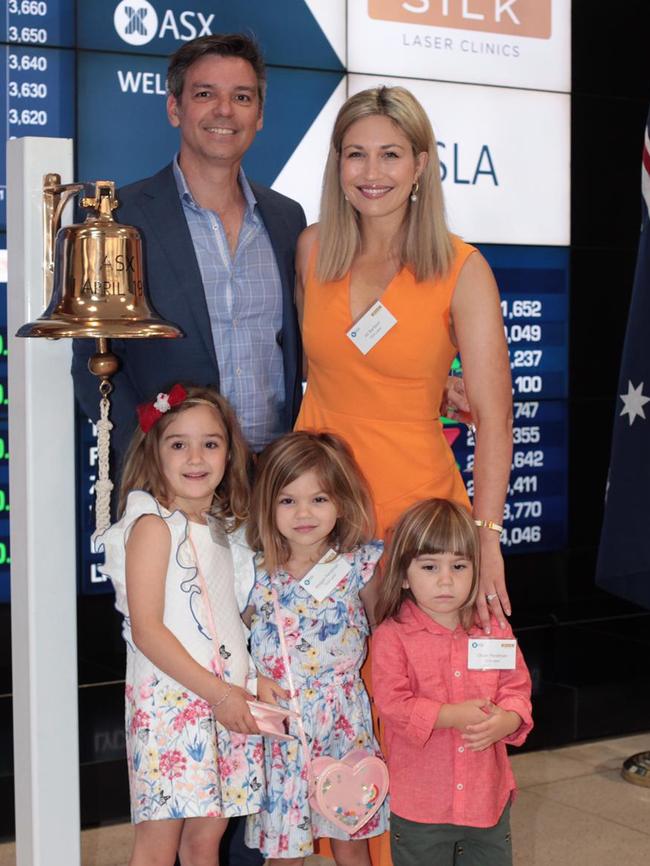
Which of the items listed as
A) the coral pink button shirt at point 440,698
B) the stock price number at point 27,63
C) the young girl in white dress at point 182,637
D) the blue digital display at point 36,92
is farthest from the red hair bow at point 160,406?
the stock price number at point 27,63

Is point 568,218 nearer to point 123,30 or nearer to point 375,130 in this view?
point 123,30

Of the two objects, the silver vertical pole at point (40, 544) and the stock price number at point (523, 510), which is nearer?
the silver vertical pole at point (40, 544)

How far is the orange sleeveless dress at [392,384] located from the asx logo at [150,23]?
2.42 metres

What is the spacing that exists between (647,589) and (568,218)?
211 cm

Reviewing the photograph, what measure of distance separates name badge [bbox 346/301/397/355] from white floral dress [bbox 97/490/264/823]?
1.68 feet

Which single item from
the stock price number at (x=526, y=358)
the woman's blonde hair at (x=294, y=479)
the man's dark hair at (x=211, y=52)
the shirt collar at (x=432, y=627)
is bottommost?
the shirt collar at (x=432, y=627)

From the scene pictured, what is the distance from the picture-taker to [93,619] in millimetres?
5289

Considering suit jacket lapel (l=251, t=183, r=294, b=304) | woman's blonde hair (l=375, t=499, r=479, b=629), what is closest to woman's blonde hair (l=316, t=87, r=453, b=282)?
suit jacket lapel (l=251, t=183, r=294, b=304)

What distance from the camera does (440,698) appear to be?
280cm

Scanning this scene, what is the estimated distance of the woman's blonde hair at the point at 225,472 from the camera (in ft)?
8.90

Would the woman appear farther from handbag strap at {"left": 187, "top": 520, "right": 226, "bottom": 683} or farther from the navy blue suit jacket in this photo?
handbag strap at {"left": 187, "top": 520, "right": 226, "bottom": 683}

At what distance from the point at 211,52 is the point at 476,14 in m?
3.03

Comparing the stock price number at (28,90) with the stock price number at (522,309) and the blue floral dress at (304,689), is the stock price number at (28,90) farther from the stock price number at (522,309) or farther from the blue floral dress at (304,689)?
the blue floral dress at (304,689)

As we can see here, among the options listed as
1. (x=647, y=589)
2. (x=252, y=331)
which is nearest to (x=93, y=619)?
(x=647, y=589)
